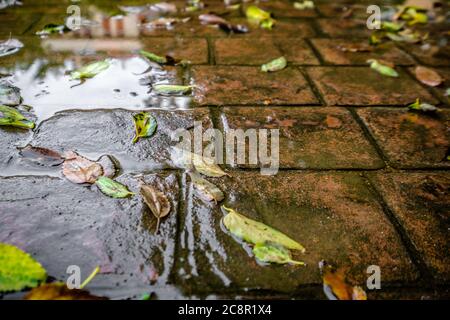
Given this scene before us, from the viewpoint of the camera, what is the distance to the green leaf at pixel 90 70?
5.54 feet

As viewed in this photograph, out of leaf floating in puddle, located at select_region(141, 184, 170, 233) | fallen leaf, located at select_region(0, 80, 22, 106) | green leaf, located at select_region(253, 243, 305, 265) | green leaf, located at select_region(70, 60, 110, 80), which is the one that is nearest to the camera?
green leaf, located at select_region(253, 243, 305, 265)

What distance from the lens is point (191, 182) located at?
114 cm

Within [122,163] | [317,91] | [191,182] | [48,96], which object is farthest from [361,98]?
[48,96]

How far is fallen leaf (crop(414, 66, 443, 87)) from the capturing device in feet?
5.91

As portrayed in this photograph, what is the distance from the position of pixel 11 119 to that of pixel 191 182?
75 cm

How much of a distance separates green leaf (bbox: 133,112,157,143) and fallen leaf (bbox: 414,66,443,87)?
4.54ft

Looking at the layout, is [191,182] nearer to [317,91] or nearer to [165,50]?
[317,91]

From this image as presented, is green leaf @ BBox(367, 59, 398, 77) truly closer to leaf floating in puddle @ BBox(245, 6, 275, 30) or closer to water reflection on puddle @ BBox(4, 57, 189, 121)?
leaf floating in puddle @ BBox(245, 6, 275, 30)

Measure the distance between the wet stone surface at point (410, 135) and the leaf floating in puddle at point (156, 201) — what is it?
818 mm

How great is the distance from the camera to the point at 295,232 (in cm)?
99

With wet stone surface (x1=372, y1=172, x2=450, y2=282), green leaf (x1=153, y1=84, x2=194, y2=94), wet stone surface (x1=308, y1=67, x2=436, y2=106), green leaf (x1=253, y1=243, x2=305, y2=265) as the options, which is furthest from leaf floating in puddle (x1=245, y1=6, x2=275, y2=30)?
green leaf (x1=253, y1=243, x2=305, y2=265)

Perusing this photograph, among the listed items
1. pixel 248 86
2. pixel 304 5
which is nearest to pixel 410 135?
pixel 248 86

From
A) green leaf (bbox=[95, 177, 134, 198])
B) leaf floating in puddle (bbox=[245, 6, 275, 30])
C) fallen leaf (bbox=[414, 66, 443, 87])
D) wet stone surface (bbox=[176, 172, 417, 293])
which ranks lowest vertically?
wet stone surface (bbox=[176, 172, 417, 293])

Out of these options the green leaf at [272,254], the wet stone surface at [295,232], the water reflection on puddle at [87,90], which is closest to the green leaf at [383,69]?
the wet stone surface at [295,232]
